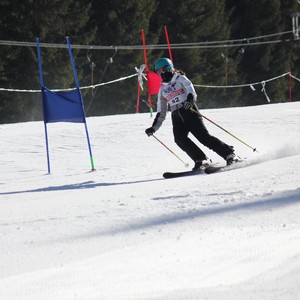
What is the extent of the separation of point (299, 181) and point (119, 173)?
149 inches

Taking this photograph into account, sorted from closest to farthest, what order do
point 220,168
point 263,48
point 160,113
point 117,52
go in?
point 220,168 → point 160,113 → point 117,52 → point 263,48

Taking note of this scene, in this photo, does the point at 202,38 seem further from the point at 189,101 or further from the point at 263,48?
the point at 189,101

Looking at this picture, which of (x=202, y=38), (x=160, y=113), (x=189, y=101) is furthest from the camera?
(x=202, y=38)

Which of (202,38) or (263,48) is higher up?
(202,38)

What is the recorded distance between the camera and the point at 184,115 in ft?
28.3

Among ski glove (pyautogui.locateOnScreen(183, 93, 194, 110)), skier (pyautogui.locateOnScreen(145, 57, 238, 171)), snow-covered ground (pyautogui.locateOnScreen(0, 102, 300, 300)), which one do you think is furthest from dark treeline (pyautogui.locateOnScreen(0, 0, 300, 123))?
snow-covered ground (pyautogui.locateOnScreen(0, 102, 300, 300))

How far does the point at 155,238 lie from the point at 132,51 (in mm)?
25644

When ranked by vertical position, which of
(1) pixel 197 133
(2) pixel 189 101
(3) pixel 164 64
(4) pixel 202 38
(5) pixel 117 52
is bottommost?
(1) pixel 197 133

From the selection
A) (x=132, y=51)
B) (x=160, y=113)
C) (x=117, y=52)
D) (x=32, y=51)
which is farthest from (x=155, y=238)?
(x=132, y=51)

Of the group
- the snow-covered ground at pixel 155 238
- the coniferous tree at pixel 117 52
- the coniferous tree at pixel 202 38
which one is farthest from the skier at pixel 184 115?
the coniferous tree at pixel 202 38

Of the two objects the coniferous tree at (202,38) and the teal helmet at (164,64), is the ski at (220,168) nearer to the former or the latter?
the teal helmet at (164,64)

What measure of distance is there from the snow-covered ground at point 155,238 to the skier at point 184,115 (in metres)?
0.60

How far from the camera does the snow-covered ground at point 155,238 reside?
3490 millimetres

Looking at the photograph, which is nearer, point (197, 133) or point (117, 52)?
point (197, 133)
